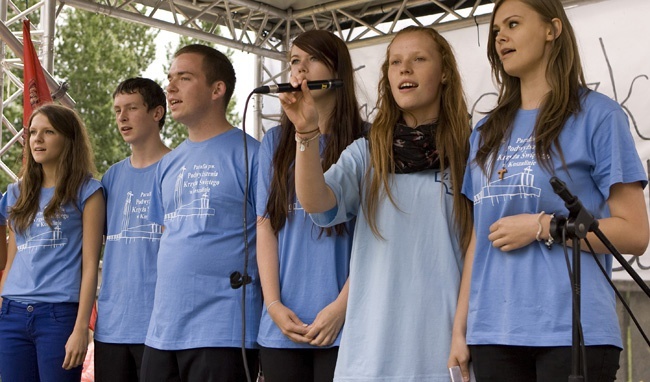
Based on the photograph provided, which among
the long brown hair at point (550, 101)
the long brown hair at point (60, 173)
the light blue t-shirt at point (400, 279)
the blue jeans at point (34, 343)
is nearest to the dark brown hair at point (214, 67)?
the long brown hair at point (60, 173)

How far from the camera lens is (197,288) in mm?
3012

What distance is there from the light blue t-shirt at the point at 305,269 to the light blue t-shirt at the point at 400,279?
0.18 meters

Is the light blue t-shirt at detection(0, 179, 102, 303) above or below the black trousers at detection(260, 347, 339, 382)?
above

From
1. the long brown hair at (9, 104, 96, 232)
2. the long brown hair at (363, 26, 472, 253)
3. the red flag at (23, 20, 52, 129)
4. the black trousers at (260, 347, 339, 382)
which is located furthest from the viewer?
the red flag at (23, 20, 52, 129)

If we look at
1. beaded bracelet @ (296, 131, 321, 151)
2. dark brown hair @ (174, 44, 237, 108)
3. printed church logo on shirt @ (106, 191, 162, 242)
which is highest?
dark brown hair @ (174, 44, 237, 108)

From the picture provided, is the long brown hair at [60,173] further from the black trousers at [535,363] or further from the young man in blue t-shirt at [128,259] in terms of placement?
the black trousers at [535,363]

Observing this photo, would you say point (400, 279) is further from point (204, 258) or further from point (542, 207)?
point (204, 258)

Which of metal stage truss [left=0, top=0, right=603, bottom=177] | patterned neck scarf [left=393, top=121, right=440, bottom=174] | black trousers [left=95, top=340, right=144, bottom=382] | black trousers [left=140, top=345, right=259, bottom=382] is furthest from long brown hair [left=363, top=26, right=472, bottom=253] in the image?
metal stage truss [left=0, top=0, right=603, bottom=177]

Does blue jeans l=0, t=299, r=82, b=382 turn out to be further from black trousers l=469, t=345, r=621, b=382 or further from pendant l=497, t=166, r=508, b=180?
pendant l=497, t=166, r=508, b=180

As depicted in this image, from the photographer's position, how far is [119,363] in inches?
135

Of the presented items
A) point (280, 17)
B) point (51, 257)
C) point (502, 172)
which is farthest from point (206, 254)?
point (280, 17)

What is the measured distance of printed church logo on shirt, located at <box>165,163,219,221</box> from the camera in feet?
10.2

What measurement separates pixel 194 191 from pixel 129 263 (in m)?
0.59

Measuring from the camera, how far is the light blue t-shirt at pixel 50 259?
356 centimetres
